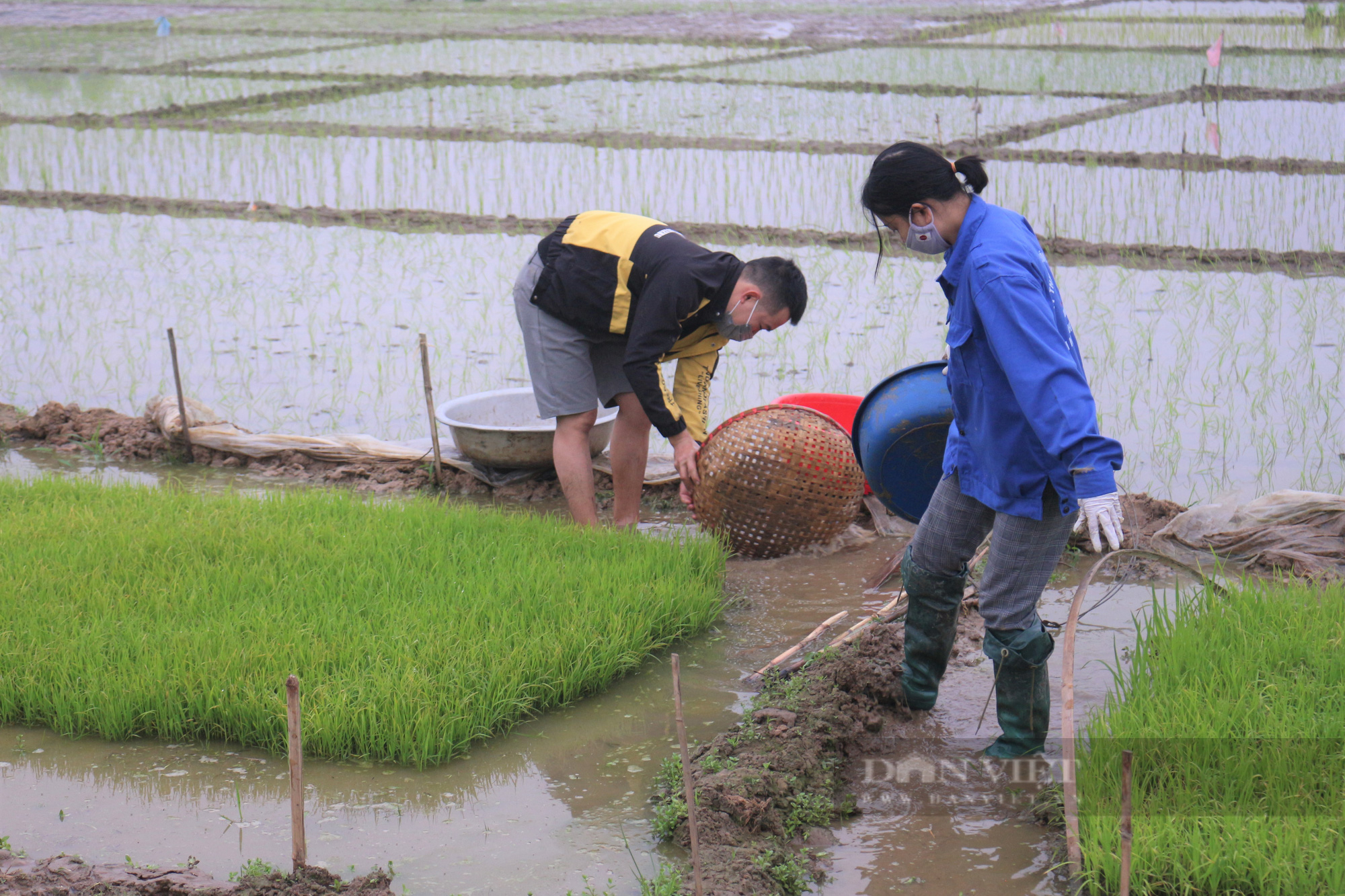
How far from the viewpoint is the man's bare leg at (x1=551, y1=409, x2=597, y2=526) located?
3.98 metres

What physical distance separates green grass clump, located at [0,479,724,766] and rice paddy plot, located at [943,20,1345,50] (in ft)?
37.6

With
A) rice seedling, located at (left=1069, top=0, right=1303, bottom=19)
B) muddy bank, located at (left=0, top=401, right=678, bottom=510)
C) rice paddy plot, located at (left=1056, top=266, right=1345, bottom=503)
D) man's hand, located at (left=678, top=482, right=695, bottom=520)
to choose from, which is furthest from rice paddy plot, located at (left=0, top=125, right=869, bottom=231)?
rice seedling, located at (left=1069, top=0, right=1303, bottom=19)

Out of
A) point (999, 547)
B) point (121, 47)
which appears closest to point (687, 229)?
point (999, 547)

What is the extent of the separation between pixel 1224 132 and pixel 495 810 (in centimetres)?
916

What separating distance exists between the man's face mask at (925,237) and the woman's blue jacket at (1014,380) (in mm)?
31

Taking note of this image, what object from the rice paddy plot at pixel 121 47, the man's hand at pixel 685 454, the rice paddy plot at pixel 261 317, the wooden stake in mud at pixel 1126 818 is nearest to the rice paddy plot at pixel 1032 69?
the rice paddy plot at pixel 261 317

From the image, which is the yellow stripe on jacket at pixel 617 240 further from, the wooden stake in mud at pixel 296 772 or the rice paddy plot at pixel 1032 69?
the rice paddy plot at pixel 1032 69

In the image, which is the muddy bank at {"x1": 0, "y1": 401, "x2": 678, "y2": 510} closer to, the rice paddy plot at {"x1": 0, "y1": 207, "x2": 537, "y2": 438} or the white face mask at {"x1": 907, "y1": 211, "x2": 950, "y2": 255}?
the rice paddy plot at {"x1": 0, "y1": 207, "x2": 537, "y2": 438}

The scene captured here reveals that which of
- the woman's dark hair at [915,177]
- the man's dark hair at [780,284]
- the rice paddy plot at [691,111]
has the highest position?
the rice paddy plot at [691,111]

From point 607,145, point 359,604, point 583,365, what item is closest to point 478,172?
point 607,145

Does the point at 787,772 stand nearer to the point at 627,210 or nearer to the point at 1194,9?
the point at 627,210

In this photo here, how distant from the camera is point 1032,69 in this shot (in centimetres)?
1208

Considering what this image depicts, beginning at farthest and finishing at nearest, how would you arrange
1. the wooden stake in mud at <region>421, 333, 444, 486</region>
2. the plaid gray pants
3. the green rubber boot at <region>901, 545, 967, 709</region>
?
the wooden stake in mud at <region>421, 333, 444, 486</region>, the green rubber boot at <region>901, 545, 967, 709</region>, the plaid gray pants

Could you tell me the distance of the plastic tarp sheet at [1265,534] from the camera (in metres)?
3.67
